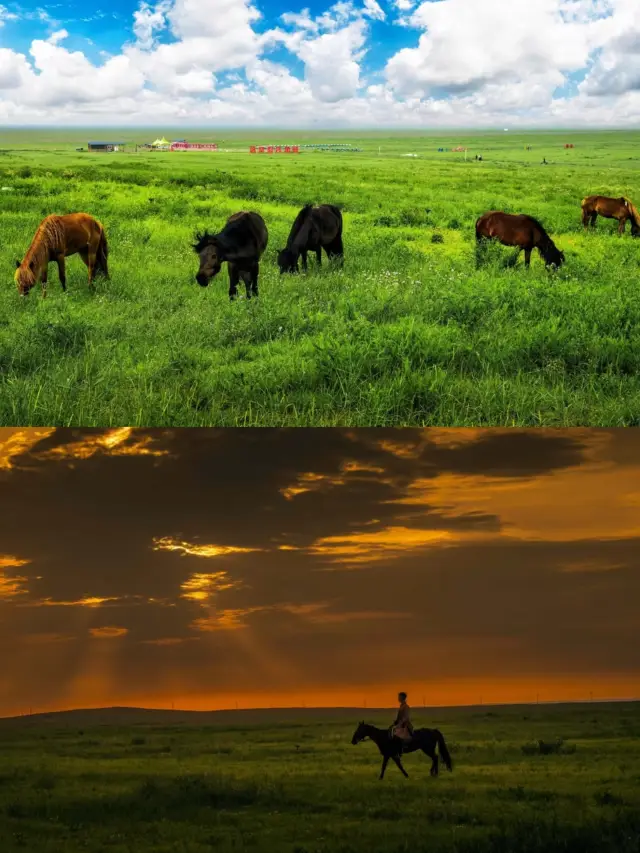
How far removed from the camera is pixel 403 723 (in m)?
4.47

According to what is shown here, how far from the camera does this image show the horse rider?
4367 millimetres

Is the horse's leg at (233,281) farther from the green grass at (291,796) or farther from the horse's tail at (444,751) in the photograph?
the horse's tail at (444,751)

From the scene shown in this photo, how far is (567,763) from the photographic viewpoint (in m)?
4.39

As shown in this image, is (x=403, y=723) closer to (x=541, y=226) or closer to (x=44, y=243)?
(x=541, y=226)

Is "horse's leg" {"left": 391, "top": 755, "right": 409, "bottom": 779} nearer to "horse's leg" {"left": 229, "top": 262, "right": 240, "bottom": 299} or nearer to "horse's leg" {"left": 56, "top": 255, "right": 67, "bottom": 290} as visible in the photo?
"horse's leg" {"left": 229, "top": 262, "right": 240, "bottom": 299}

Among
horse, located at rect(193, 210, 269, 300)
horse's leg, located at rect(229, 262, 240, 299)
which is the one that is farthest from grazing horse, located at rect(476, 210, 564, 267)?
horse's leg, located at rect(229, 262, 240, 299)

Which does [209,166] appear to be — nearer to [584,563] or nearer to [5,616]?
[5,616]

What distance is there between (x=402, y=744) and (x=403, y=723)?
0.16 m

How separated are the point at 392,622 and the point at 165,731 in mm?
1310

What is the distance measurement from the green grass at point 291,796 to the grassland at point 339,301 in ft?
5.11

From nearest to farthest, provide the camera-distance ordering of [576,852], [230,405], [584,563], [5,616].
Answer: [576,852], [230,405], [5,616], [584,563]

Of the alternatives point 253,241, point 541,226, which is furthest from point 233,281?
point 541,226

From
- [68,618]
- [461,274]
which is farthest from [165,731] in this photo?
[461,274]

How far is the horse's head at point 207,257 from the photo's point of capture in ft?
16.2
